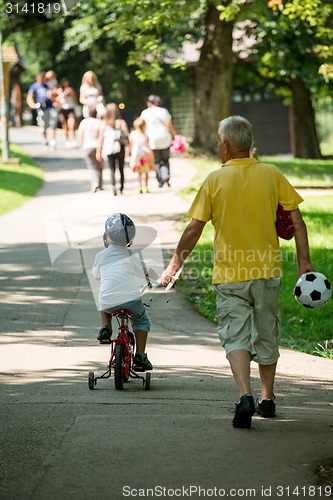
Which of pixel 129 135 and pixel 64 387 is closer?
pixel 64 387

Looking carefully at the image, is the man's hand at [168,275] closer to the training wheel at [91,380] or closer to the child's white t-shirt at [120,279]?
the child's white t-shirt at [120,279]

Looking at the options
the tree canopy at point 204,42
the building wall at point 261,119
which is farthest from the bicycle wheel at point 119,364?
the building wall at point 261,119

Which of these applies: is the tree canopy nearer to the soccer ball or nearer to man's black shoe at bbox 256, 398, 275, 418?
the soccer ball

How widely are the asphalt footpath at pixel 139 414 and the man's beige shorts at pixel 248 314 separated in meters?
0.47

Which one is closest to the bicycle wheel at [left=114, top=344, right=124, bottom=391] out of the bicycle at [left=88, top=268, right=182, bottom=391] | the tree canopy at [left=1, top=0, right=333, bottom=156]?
the bicycle at [left=88, top=268, right=182, bottom=391]

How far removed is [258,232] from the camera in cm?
666

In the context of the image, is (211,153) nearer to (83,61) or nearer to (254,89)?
(83,61)

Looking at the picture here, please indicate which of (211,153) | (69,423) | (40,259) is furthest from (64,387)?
(211,153)

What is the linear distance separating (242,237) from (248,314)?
0.46 metres

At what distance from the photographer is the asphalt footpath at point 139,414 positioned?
527cm

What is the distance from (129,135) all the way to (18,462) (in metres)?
15.9

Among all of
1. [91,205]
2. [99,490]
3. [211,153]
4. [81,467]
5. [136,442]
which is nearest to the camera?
[99,490]

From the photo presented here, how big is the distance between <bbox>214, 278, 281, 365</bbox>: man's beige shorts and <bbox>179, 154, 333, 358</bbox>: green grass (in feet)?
11.4

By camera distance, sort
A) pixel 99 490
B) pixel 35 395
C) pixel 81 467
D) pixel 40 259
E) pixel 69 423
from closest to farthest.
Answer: pixel 99 490 → pixel 81 467 → pixel 69 423 → pixel 35 395 → pixel 40 259
